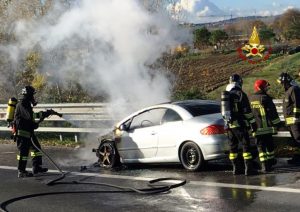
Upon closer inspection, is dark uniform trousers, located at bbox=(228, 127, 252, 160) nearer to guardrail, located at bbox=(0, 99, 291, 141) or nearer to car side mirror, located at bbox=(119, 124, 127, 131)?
car side mirror, located at bbox=(119, 124, 127, 131)

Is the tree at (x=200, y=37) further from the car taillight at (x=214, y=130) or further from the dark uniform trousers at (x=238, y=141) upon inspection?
the dark uniform trousers at (x=238, y=141)

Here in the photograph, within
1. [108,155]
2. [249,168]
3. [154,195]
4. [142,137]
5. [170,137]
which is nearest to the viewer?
[154,195]

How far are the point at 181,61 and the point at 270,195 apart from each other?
1052cm

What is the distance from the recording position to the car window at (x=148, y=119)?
10.9m

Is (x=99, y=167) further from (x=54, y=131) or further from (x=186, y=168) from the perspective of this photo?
(x=54, y=131)

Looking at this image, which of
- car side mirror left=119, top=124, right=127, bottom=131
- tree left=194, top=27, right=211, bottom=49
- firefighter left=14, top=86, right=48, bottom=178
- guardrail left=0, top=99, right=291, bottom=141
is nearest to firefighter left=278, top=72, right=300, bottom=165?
car side mirror left=119, top=124, right=127, bottom=131

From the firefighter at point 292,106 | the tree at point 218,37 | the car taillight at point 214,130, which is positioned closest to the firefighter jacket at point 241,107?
the car taillight at point 214,130

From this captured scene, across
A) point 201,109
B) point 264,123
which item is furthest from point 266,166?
point 201,109

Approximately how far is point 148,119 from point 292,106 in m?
2.93

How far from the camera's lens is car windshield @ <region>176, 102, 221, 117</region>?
10.5m

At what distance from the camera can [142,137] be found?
36.1 ft

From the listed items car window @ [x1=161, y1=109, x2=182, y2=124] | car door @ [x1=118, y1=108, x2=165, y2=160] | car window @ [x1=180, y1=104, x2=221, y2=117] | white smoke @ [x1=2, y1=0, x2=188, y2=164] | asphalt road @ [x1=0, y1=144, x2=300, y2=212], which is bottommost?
asphalt road @ [x1=0, y1=144, x2=300, y2=212]

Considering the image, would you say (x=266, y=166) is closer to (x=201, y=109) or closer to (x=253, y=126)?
(x=253, y=126)

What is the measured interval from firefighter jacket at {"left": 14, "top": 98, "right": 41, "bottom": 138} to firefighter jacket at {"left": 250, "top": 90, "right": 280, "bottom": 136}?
14.9 ft
